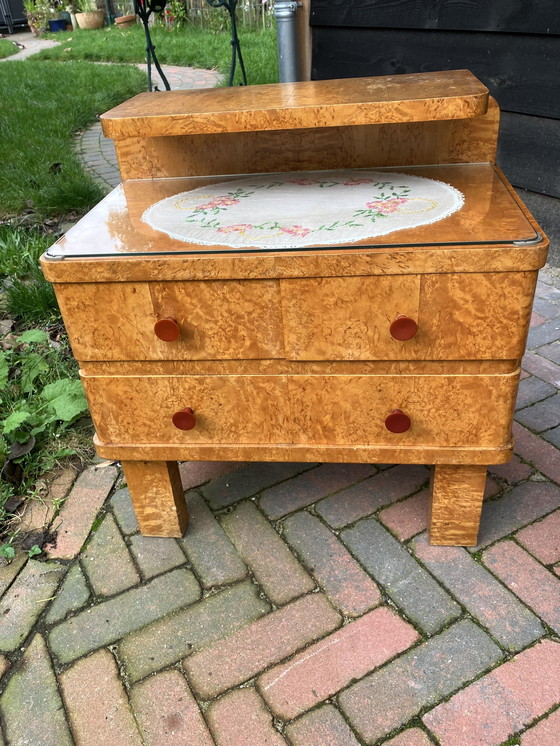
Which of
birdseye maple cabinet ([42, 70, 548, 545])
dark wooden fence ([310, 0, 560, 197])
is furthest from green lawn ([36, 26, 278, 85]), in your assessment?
birdseye maple cabinet ([42, 70, 548, 545])

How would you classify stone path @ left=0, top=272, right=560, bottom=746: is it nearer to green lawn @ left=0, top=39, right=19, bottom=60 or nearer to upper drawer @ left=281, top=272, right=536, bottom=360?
upper drawer @ left=281, top=272, right=536, bottom=360

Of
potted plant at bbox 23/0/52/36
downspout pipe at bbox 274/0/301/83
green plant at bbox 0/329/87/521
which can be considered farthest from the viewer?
potted plant at bbox 23/0/52/36

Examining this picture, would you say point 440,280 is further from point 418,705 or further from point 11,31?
point 11,31

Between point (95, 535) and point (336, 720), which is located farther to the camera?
point (95, 535)

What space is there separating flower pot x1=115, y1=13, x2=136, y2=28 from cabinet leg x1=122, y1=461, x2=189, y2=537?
14.8m

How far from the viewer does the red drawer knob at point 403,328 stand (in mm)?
1302

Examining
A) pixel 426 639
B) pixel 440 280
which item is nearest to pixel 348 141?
pixel 440 280

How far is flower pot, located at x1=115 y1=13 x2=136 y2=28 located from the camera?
13.7 metres

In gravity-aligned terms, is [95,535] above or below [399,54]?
below

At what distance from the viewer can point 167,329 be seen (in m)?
1.37

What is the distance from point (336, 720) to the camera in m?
1.38

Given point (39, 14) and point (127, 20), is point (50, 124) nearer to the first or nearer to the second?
point (127, 20)

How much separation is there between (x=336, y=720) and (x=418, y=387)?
781mm

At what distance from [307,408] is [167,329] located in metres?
0.39
